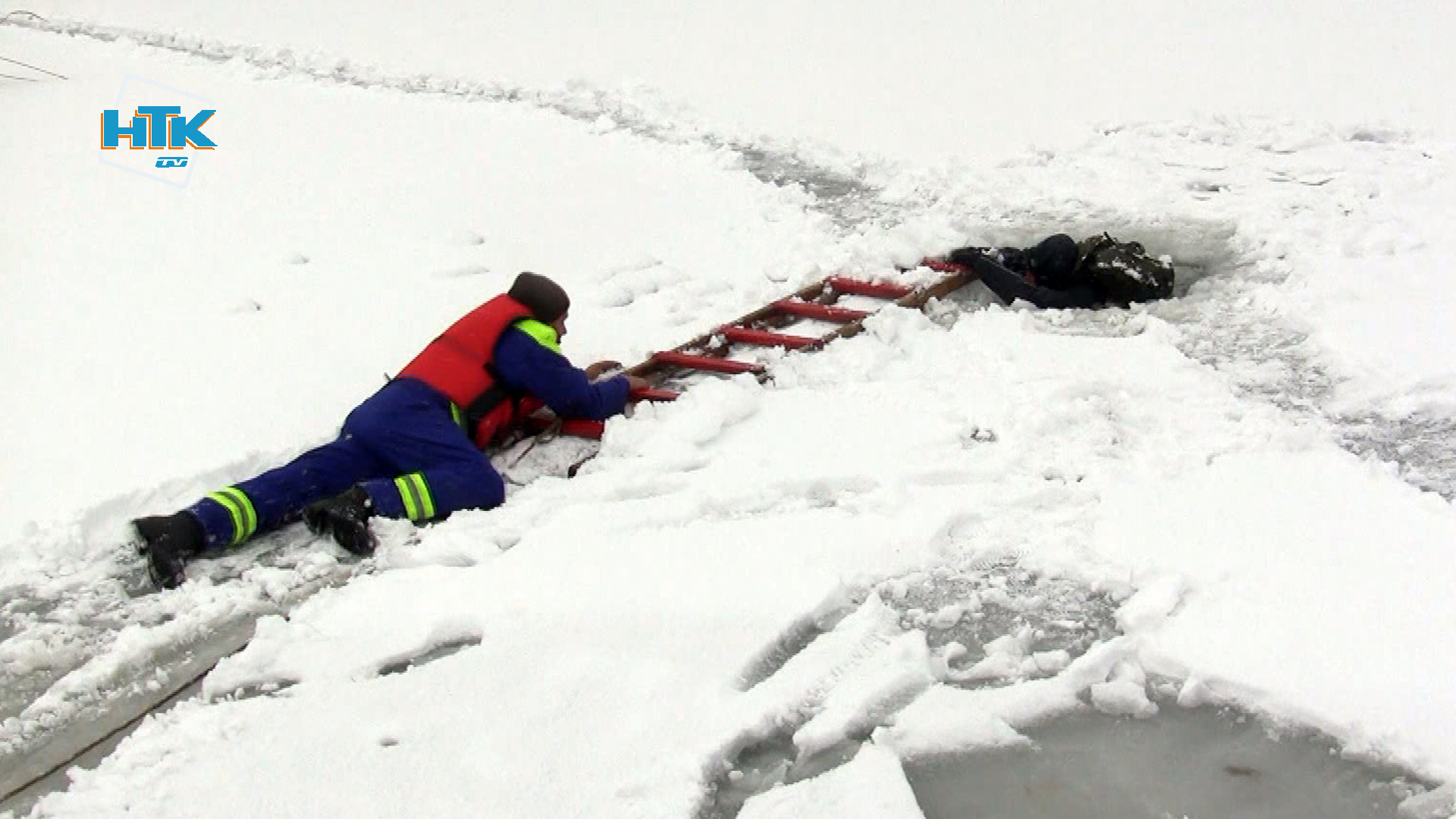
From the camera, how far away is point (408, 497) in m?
4.11

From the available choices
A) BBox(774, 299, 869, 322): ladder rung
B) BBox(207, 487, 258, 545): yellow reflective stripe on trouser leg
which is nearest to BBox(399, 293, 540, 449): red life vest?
BBox(207, 487, 258, 545): yellow reflective stripe on trouser leg

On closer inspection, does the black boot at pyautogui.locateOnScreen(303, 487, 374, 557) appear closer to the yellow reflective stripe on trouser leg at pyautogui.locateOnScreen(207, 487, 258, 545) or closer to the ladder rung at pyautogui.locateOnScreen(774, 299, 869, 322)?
the yellow reflective stripe on trouser leg at pyautogui.locateOnScreen(207, 487, 258, 545)

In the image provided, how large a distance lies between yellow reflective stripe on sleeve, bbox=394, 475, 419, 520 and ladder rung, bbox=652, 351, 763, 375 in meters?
1.47

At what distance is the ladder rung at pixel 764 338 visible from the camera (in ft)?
17.7

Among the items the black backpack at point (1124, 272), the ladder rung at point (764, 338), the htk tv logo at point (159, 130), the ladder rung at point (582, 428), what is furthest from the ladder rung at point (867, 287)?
the htk tv logo at point (159, 130)

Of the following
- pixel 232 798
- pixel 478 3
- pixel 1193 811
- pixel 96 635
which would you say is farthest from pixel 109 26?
pixel 1193 811

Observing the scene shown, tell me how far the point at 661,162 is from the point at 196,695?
5.81m

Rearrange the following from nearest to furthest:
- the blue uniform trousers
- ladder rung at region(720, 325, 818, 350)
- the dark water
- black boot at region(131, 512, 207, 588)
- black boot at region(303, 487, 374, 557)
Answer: the dark water
black boot at region(131, 512, 207, 588)
black boot at region(303, 487, 374, 557)
the blue uniform trousers
ladder rung at region(720, 325, 818, 350)

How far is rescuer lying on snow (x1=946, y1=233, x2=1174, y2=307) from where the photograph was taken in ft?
18.7

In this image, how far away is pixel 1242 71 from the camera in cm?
986

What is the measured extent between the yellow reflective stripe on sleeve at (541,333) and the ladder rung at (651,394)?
1.38 ft

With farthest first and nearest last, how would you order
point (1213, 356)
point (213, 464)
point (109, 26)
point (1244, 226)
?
1. point (109, 26)
2. point (1244, 226)
3. point (1213, 356)
4. point (213, 464)

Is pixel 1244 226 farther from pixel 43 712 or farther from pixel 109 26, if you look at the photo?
pixel 109 26

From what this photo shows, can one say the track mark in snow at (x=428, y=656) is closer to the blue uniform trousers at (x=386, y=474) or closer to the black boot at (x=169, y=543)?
the blue uniform trousers at (x=386, y=474)
